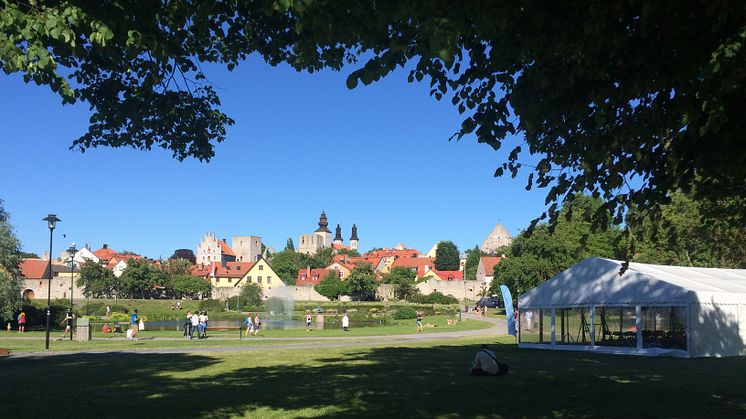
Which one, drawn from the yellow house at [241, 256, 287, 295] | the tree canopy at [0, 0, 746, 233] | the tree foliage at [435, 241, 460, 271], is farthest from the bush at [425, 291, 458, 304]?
the tree canopy at [0, 0, 746, 233]

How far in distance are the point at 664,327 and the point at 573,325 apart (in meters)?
4.08

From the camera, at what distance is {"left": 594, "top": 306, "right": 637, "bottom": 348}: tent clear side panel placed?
82.1ft

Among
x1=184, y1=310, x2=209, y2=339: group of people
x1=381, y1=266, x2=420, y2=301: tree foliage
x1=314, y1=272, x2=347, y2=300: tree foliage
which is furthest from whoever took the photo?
x1=314, y1=272, x2=347, y2=300: tree foliage

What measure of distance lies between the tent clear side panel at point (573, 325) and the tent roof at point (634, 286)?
0.57 m

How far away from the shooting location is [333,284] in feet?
362

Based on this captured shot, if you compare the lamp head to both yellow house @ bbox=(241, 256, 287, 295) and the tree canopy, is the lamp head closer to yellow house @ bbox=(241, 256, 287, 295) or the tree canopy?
the tree canopy

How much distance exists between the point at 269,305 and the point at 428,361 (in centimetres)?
6247

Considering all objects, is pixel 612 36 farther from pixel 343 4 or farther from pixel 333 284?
pixel 333 284

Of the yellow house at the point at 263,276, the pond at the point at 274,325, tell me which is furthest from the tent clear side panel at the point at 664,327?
the yellow house at the point at 263,276

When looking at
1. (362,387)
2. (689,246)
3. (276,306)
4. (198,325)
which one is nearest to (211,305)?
(276,306)

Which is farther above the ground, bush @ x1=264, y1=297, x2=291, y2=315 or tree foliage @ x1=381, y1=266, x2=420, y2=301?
tree foliage @ x1=381, y1=266, x2=420, y2=301

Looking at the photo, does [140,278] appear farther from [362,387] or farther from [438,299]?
[362,387]

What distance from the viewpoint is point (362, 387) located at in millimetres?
13797

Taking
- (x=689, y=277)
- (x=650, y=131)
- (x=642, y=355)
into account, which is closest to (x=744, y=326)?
(x=689, y=277)
